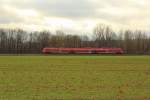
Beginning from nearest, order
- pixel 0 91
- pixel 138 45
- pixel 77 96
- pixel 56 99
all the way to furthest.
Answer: pixel 56 99, pixel 77 96, pixel 0 91, pixel 138 45

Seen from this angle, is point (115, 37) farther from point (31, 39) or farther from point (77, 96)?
point (77, 96)

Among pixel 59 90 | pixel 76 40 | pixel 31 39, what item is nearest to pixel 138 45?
pixel 76 40

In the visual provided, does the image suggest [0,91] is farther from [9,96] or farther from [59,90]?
[59,90]

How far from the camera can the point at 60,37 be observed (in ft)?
501

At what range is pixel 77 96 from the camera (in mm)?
13469

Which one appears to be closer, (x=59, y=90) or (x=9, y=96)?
(x=9, y=96)

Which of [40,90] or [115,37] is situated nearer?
[40,90]

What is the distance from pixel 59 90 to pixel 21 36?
5607 inches

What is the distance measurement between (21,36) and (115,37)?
4736cm

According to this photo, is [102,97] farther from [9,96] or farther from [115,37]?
[115,37]

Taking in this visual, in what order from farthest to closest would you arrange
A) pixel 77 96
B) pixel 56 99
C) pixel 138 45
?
pixel 138 45 < pixel 77 96 < pixel 56 99

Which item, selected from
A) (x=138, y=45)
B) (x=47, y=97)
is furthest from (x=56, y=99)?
(x=138, y=45)

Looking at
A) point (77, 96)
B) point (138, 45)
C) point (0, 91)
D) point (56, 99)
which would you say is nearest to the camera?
point (56, 99)

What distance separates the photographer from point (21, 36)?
15512 centimetres
